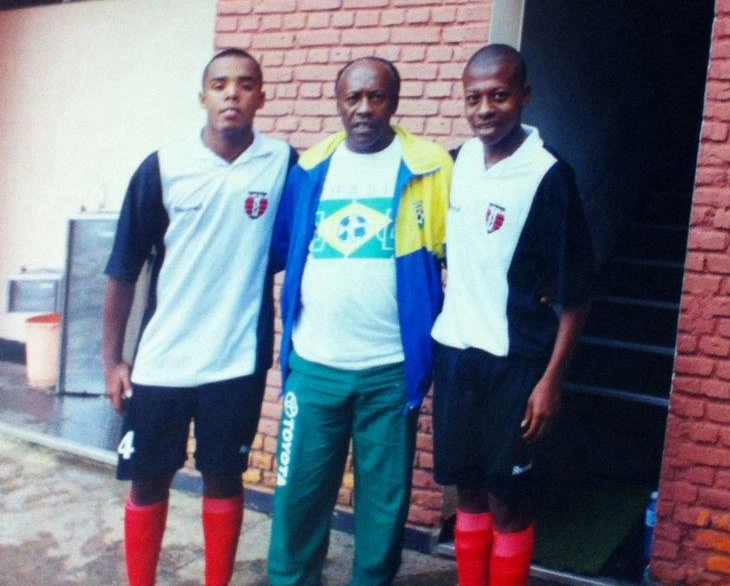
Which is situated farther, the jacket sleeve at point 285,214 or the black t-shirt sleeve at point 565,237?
the jacket sleeve at point 285,214

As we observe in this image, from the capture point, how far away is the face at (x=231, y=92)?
2.90 m

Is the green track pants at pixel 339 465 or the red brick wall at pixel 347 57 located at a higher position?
the red brick wall at pixel 347 57

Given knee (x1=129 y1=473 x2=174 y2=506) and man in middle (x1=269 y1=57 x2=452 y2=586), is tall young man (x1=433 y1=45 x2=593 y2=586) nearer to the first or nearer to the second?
man in middle (x1=269 y1=57 x2=452 y2=586)

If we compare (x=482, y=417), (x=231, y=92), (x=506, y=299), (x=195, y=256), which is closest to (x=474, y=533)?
(x=482, y=417)

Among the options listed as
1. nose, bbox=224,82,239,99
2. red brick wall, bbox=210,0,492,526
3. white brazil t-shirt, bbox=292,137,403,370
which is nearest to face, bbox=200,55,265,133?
nose, bbox=224,82,239,99

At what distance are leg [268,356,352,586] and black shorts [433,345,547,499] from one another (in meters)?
0.38

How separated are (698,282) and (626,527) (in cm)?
152

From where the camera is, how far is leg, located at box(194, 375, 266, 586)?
292 centimetres

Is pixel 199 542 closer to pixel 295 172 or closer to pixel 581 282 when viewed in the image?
pixel 295 172

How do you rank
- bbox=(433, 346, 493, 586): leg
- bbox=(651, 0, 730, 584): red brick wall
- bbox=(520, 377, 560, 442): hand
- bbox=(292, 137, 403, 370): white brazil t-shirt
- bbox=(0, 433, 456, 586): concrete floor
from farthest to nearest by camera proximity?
bbox=(0, 433, 456, 586): concrete floor < bbox=(651, 0, 730, 584): red brick wall < bbox=(292, 137, 403, 370): white brazil t-shirt < bbox=(433, 346, 493, 586): leg < bbox=(520, 377, 560, 442): hand

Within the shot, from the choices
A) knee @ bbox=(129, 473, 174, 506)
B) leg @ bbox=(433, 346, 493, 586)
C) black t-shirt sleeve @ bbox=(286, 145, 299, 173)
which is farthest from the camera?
black t-shirt sleeve @ bbox=(286, 145, 299, 173)

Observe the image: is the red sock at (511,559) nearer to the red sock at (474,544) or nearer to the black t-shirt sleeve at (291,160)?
the red sock at (474,544)

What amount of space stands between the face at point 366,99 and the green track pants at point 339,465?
82cm

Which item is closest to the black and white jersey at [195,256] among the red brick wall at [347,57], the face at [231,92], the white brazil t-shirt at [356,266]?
the face at [231,92]
